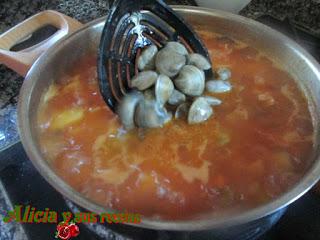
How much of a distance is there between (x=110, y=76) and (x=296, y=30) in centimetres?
83

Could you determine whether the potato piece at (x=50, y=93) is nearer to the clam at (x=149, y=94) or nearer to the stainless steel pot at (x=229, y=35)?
the stainless steel pot at (x=229, y=35)

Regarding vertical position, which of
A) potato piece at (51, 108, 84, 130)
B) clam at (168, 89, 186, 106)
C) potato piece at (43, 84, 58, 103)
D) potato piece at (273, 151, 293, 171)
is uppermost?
potato piece at (43, 84, 58, 103)

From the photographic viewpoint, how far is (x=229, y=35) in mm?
1264

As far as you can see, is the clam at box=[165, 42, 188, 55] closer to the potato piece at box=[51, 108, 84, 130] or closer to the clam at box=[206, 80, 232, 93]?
the clam at box=[206, 80, 232, 93]

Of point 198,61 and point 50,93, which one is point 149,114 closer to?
point 198,61

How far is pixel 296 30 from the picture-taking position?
4.85 feet

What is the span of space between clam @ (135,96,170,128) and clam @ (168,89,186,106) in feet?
0.14

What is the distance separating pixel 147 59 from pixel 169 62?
65mm

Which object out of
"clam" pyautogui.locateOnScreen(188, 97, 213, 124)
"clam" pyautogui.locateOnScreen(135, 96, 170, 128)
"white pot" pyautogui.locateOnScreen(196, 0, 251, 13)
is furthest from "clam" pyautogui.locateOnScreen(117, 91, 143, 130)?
"white pot" pyautogui.locateOnScreen(196, 0, 251, 13)

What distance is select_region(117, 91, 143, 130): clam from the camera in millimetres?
963

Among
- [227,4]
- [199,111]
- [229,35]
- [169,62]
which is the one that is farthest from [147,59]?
[227,4]

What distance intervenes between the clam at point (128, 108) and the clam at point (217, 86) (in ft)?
0.65

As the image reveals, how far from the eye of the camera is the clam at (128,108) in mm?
963

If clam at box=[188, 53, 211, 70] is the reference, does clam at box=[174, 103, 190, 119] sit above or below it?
below
